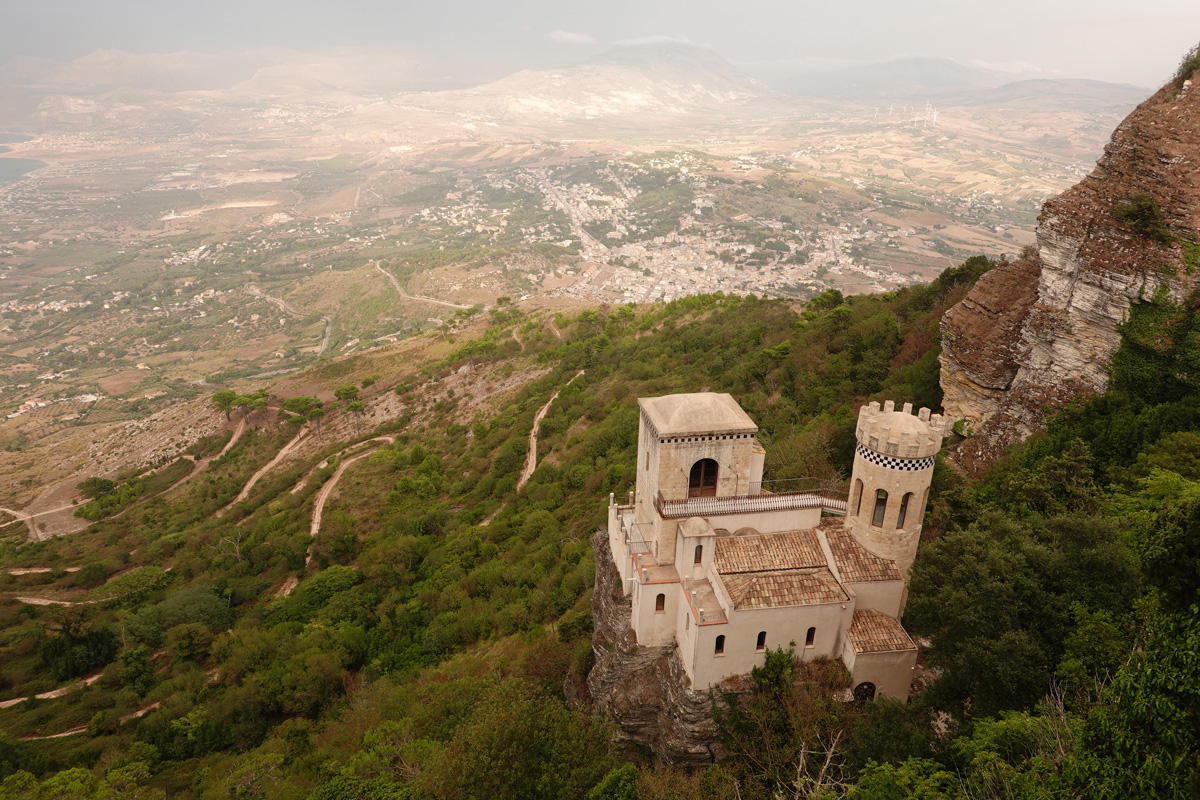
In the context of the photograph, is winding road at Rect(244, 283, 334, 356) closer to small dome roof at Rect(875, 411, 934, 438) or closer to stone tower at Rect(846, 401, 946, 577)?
stone tower at Rect(846, 401, 946, 577)

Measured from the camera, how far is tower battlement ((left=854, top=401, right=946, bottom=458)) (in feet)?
57.1

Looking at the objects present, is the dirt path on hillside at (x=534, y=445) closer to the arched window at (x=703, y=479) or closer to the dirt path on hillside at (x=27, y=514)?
the arched window at (x=703, y=479)

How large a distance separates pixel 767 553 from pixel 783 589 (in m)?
1.55

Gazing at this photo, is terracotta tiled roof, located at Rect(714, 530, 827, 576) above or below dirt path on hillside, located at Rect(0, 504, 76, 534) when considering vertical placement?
above

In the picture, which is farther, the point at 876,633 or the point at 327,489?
the point at 327,489

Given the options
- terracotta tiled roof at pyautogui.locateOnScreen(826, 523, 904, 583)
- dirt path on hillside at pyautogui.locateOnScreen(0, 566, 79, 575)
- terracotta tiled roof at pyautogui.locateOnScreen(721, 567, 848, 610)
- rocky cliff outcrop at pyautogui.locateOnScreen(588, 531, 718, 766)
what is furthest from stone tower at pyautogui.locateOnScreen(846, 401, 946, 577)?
dirt path on hillside at pyautogui.locateOnScreen(0, 566, 79, 575)

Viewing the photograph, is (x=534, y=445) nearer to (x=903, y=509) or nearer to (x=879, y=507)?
(x=879, y=507)

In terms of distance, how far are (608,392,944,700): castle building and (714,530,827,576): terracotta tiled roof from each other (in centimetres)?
4

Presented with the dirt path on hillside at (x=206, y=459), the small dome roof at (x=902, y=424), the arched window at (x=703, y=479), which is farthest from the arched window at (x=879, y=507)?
the dirt path on hillside at (x=206, y=459)

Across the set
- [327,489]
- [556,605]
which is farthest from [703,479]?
[327,489]

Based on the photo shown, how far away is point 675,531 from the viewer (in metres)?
20.7

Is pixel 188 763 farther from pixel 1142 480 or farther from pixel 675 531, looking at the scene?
pixel 1142 480

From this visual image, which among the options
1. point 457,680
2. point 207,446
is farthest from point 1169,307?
point 207,446

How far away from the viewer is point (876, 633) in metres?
17.7
